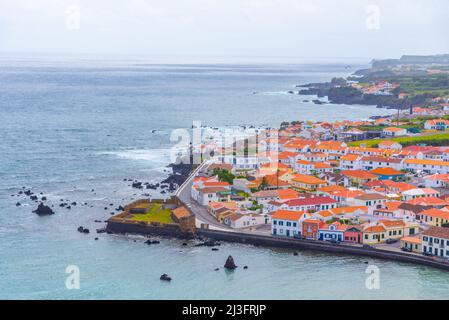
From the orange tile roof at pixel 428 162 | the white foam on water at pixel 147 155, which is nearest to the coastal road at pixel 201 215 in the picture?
the white foam on water at pixel 147 155

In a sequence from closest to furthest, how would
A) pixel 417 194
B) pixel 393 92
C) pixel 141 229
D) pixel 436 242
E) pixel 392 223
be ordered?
pixel 436 242, pixel 392 223, pixel 141 229, pixel 417 194, pixel 393 92

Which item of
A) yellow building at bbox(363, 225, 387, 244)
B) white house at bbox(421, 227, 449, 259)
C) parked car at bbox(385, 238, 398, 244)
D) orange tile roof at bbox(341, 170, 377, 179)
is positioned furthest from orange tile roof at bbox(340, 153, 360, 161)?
white house at bbox(421, 227, 449, 259)

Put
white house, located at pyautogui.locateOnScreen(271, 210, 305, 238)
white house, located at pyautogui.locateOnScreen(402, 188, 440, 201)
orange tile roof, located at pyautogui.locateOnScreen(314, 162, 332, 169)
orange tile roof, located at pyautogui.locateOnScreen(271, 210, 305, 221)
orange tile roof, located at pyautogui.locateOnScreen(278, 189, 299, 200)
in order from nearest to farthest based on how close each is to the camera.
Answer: white house, located at pyautogui.locateOnScreen(271, 210, 305, 238) < orange tile roof, located at pyautogui.locateOnScreen(271, 210, 305, 221) < orange tile roof, located at pyautogui.locateOnScreen(278, 189, 299, 200) < white house, located at pyautogui.locateOnScreen(402, 188, 440, 201) < orange tile roof, located at pyautogui.locateOnScreen(314, 162, 332, 169)

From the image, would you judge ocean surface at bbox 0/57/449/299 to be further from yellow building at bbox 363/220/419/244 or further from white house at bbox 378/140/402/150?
white house at bbox 378/140/402/150

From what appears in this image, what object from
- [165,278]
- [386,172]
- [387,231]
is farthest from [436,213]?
[165,278]

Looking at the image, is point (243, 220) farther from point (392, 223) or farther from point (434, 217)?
point (434, 217)

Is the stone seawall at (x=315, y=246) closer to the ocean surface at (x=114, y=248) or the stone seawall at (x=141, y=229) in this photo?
the ocean surface at (x=114, y=248)
